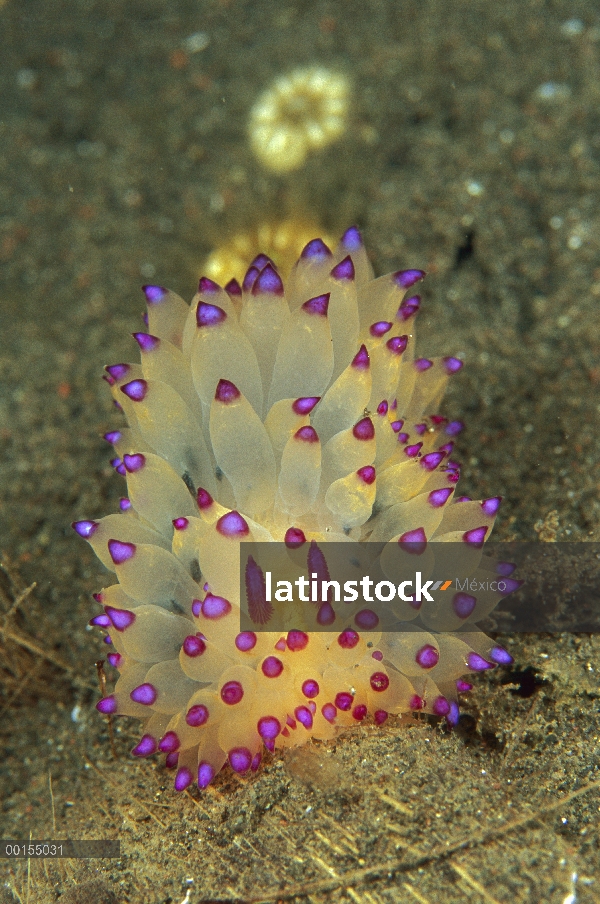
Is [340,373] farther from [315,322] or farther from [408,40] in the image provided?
[408,40]

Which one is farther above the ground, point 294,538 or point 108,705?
point 294,538

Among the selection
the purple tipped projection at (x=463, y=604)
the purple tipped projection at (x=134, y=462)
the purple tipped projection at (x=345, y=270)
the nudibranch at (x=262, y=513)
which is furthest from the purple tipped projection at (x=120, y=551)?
the purple tipped projection at (x=345, y=270)

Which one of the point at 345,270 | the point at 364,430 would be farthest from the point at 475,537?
the point at 345,270

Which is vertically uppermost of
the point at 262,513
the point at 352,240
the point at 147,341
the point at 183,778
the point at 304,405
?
the point at 352,240

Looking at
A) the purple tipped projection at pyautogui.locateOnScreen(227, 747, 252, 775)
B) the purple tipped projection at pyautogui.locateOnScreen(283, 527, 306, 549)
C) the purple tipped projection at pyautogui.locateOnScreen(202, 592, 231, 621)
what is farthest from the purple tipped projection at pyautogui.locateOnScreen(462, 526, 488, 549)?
the purple tipped projection at pyautogui.locateOnScreen(227, 747, 252, 775)

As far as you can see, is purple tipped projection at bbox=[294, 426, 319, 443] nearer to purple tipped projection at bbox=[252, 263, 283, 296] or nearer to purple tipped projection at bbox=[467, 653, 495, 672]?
purple tipped projection at bbox=[252, 263, 283, 296]

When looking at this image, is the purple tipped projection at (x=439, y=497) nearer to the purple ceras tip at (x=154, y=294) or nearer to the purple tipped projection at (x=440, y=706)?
the purple tipped projection at (x=440, y=706)

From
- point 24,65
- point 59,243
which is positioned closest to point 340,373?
point 59,243

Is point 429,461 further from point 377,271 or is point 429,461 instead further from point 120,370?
point 377,271
